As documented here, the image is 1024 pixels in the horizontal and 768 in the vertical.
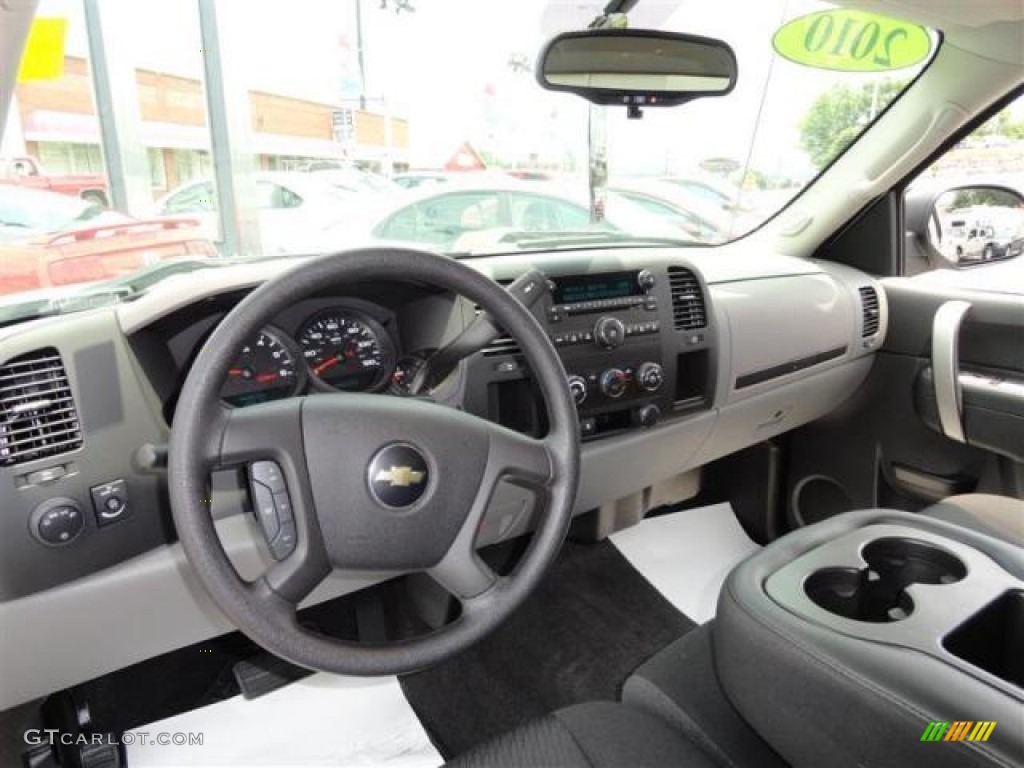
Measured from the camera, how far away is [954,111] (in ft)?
7.46

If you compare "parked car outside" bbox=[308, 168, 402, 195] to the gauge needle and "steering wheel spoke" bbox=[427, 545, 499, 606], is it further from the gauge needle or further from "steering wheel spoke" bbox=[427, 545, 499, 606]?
"steering wheel spoke" bbox=[427, 545, 499, 606]

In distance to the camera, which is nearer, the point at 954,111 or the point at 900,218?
the point at 954,111

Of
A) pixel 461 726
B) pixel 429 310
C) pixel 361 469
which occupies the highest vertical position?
pixel 429 310

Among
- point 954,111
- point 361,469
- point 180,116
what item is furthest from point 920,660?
point 180,116

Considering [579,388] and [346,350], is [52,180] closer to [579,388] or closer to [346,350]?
[346,350]

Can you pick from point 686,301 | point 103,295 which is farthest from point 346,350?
point 686,301

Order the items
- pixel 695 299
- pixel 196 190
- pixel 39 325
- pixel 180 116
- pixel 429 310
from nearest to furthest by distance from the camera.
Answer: pixel 39 325
pixel 429 310
pixel 196 190
pixel 695 299
pixel 180 116

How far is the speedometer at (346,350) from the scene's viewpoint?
61.4 inches

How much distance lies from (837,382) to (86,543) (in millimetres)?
2351

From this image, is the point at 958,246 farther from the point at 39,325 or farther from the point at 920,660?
the point at 39,325

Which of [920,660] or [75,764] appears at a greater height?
[920,660]

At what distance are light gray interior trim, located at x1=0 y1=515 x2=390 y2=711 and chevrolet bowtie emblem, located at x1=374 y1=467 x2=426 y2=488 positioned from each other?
0.27 m

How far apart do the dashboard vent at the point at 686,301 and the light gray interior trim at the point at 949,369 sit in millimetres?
920

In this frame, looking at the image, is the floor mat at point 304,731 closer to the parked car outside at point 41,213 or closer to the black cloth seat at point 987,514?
the parked car outside at point 41,213
